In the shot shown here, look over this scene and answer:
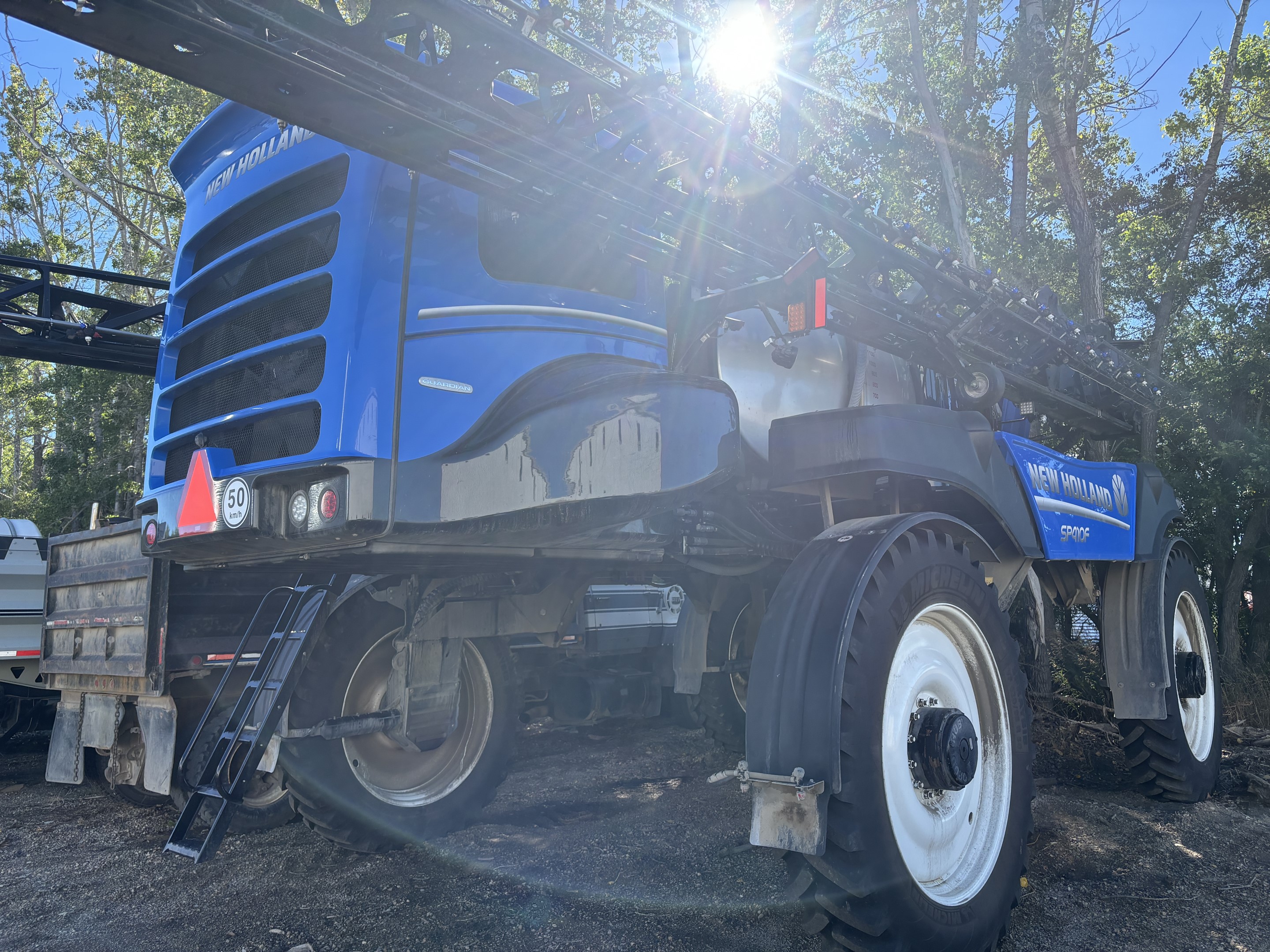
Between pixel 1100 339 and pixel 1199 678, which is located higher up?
pixel 1100 339

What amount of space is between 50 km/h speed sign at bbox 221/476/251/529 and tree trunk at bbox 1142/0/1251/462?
12130mm

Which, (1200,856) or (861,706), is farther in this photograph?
(1200,856)

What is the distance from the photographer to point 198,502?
3748 mm

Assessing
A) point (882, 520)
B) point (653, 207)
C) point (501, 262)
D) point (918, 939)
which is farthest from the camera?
point (653, 207)

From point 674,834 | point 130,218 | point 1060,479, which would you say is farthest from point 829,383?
point 130,218

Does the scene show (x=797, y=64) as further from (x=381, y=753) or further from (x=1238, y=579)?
(x=381, y=753)

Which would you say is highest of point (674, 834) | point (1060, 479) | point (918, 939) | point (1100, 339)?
point (1100, 339)

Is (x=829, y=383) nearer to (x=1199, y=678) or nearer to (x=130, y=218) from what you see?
(x=1199, y=678)

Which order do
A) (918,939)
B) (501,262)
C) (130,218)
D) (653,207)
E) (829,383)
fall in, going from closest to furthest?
1. (918,939)
2. (501,262)
3. (653,207)
4. (829,383)
5. (130,218)

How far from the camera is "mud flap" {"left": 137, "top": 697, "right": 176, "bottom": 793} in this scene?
4.19 metres

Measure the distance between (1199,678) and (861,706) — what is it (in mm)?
4068

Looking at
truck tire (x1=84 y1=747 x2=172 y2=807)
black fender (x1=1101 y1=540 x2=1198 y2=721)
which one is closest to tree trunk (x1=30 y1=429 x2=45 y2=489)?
truck tire (x1=84 y1=747 x2=172 y2=807)

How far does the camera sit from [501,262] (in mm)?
3906

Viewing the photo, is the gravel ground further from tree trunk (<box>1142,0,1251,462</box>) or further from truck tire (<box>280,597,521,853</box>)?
tree trunk (<box>1142,0,1251,462</box>)
